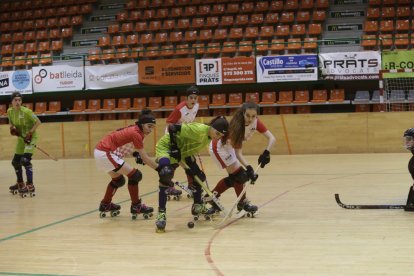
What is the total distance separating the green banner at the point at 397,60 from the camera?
1577 cm

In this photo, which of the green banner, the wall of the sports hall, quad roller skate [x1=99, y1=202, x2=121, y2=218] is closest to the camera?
quad roller skate [x1=99, y1=202, x2=121, y2=218]

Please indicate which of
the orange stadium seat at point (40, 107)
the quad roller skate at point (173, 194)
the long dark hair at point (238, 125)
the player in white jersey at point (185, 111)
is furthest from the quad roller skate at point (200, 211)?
the orange stadium seat at point (40, 107)

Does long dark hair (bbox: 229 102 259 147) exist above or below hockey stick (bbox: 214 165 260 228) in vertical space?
above

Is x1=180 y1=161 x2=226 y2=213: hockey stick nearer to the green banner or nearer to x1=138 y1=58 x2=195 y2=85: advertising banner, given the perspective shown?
the green banner

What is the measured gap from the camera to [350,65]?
16.5 m

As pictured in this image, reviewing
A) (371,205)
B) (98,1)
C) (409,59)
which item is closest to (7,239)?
(371,205)

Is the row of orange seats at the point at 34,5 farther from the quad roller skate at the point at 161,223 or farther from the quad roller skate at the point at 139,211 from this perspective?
the quad roller skate at the point at 161,223

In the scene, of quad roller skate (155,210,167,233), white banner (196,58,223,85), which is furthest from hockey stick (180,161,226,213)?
white banner (196,58,223,85)

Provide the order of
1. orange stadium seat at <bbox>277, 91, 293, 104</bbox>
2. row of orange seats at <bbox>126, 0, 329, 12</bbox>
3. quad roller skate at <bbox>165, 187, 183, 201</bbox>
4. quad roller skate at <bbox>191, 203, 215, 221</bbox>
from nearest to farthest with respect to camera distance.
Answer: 1. quad roller skate at <bbox>191, 203, 215, 221</bbox>
2. quad roller skate at <bbox>165, 187, 183, 201</bbox>
3. orange stadium seat at <bbox>277, 91, 293, 104</bbox>
4. row of orange seats at <bbox>126, 0, 329, 12</bbox>

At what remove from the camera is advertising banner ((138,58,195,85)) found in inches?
701

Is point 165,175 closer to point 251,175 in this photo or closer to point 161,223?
point 161,223

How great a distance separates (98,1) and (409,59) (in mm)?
14462

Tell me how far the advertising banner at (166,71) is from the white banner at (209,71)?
237mm

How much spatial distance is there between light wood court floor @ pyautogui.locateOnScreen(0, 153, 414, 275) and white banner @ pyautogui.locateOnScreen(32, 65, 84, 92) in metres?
8.65
